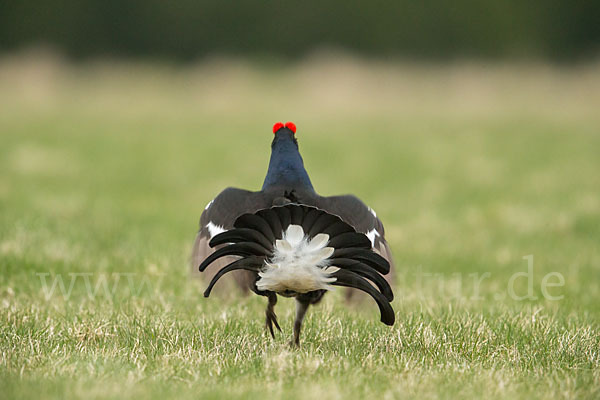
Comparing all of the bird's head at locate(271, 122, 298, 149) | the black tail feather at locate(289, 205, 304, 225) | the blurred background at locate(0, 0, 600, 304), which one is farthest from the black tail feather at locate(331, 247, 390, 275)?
the blurred background at locate(0, 0, 600, 304)

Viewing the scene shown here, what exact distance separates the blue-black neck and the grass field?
100 cm

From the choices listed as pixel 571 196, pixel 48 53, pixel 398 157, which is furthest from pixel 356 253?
pixel 48 53

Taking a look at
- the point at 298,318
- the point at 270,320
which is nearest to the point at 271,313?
the point at 270,320

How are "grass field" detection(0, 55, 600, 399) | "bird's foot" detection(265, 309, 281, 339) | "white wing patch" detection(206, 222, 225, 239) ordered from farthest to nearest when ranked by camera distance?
"bird's foot" detection(265, 309, 281, 339) < "white wing patch" detection(206, 222, 225, 239) < "grass field" detection(0, 55, 600, 399)

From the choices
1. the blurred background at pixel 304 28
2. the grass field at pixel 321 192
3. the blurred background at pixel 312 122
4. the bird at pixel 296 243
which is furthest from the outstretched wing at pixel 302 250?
the blurred background at pixel 304 28

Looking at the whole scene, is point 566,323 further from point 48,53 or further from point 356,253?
point 48,53

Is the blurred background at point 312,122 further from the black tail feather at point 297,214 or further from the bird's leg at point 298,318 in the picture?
the black tail feather at point 297,214

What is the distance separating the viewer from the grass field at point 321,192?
3.99 m

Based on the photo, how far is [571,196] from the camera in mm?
11695

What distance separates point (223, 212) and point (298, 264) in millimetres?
617

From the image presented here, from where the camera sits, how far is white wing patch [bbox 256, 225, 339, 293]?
162 inches

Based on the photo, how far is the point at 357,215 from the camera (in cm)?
456

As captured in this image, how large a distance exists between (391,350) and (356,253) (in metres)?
0.75

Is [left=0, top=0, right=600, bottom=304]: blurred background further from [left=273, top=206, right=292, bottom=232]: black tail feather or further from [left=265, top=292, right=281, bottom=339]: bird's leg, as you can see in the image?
[left=273, top=206, right=292, bottom=232]: black tail feather
